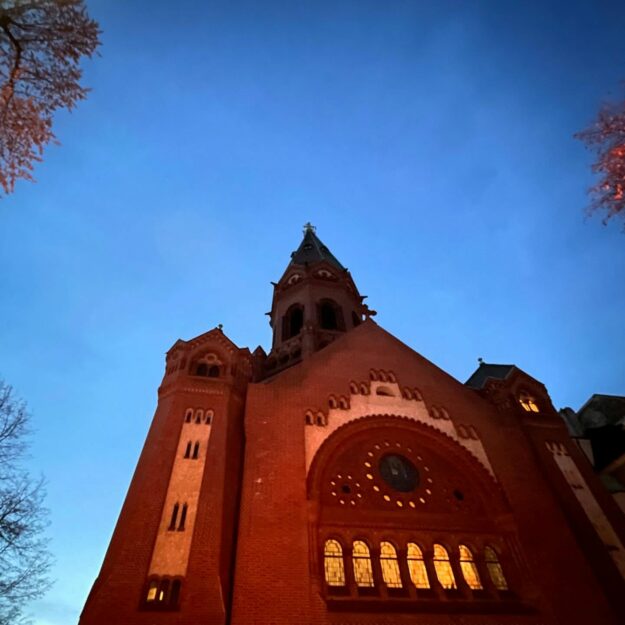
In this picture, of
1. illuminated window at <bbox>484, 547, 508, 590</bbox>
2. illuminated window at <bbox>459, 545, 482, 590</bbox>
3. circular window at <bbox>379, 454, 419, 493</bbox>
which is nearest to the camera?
illuminated window at <bbox>459, 545, 482, 590</bbox>

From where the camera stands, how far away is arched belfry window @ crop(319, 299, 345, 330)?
29.0 metres

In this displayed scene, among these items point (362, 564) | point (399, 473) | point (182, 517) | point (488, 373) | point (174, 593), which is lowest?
point (174, 593)

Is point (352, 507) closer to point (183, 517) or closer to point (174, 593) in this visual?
point (183, 517)

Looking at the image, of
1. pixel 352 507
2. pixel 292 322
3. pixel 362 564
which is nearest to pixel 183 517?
pixel 352 507

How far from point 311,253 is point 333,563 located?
28.0 meters

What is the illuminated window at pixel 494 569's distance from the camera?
1333cm

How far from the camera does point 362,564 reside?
12742 mm

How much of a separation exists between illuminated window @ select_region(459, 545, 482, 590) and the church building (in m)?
0.06

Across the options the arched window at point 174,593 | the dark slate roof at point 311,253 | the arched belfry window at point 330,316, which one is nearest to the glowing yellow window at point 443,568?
the arched window at point 174,593

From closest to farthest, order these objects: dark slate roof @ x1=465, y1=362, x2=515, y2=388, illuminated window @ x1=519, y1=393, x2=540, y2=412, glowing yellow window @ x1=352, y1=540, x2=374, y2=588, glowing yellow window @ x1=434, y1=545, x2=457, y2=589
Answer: glowing yellow window @ x1=352, y1=540, x2=374, y2=588, glowing yellow window @ x1=434, y1=545, x2=457, y2=589, illuminated window @ x1=519, y1=393, x2=540, y2=412, dark slate roof @ x1=465, y1=362, x2=515, y2=388

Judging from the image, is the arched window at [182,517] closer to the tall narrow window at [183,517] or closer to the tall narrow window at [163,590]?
the tall narrow window at [183,517]

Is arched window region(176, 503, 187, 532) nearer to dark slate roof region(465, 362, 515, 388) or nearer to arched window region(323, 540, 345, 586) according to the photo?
arched window region(323, 540, 345, 586)

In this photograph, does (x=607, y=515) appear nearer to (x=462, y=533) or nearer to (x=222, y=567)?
(x=462, y=533)

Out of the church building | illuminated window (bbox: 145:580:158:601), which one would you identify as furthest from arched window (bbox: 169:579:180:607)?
illuminated window (bbox: 145:580:158:601)
